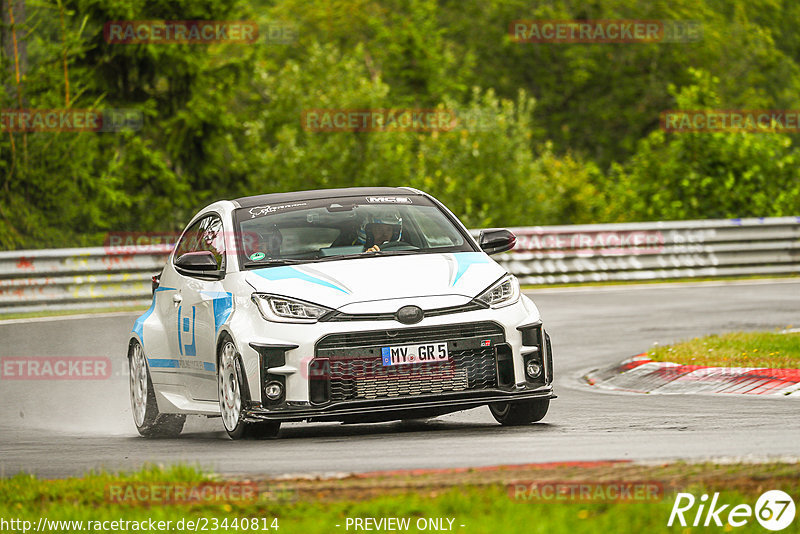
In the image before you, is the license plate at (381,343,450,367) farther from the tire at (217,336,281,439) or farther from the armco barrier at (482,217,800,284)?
the armco barrier at (482,217,800,284)

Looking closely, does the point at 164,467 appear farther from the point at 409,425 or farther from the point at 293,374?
the point at 409,425

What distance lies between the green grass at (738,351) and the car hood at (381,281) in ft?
12.0

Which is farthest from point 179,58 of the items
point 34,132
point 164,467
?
point 164,467

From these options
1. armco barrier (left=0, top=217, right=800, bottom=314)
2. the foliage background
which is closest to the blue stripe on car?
armco barrier (left=0, top=217, right=800, bottom=314)

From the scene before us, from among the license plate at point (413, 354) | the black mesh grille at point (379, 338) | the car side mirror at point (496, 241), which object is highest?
the car side mirror at point (496, 241)

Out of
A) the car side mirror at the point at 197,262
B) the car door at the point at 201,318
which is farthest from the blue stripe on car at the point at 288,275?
the car side mirror at the point at 197,262

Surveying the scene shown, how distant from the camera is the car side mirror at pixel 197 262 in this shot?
10.1 metres

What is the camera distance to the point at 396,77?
2148 inches

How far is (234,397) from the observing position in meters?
9.63

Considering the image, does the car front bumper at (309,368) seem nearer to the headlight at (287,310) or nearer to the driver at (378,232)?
the headlight at (287,310)

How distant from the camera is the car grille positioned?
920cm

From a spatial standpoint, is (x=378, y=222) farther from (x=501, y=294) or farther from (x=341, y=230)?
(x=501, y=294)

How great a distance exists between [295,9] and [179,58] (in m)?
30.1

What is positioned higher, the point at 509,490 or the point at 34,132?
the point at 34,132
